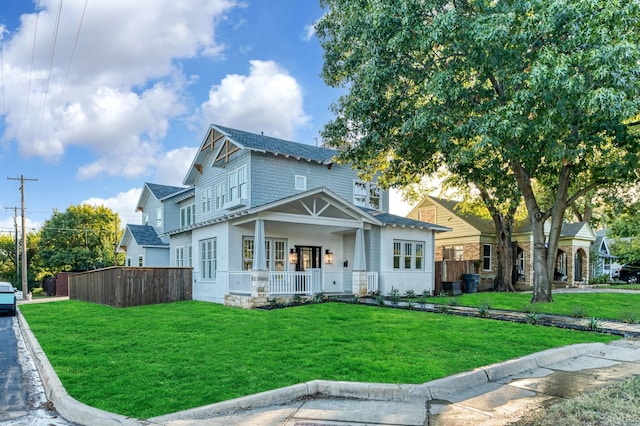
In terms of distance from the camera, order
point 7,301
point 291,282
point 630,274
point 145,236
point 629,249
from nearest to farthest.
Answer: point 291,282, point 7,301, point 145,236, point 629,249, point 630,274

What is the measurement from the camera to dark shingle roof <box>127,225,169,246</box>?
27.8 m

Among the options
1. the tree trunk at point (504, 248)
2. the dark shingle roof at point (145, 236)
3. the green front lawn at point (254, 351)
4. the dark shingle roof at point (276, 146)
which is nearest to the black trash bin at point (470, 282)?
the tree trunk at point (504, 248)

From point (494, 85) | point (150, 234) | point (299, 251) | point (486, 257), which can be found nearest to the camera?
point (494, 85)

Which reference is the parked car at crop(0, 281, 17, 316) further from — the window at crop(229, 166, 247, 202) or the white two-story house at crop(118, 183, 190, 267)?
the window at crop(229, 166, 247, 202)

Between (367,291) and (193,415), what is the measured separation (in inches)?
563

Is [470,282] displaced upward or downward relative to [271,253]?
downward

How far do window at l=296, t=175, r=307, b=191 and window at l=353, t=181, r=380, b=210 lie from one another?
115 inches

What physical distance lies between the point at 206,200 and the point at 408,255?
1025cm

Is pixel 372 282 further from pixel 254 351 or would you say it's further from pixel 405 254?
pixel 254 351

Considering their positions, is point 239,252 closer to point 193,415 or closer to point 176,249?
point 176,249

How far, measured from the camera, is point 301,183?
20.3 metres

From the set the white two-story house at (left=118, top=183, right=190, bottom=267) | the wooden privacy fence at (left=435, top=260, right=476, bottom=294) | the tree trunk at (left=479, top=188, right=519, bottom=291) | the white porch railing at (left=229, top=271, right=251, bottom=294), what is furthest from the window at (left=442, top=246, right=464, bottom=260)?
the white two-story house at (left=118, top=183, right=190, bottom=267)

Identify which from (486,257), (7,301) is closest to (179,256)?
(7,301)

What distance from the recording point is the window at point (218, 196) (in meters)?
21.1
